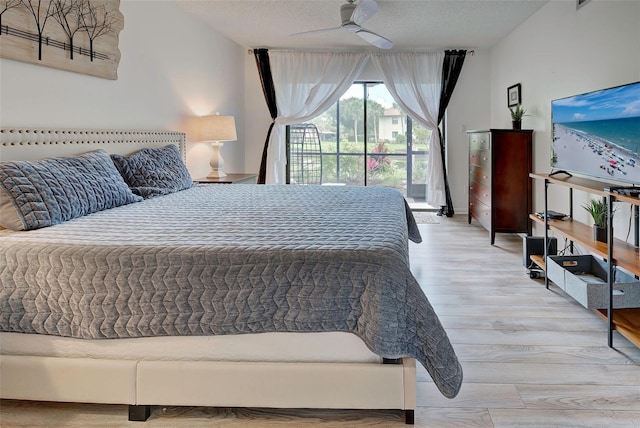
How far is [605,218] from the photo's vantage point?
9.77 feet

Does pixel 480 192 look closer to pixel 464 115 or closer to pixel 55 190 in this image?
pixel 464 115

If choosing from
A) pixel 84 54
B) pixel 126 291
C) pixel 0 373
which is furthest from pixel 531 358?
pixel 84 54

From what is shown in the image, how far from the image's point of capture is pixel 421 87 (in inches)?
260

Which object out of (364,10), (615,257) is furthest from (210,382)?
(364,10)

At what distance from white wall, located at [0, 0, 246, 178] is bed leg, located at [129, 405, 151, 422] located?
1711mm

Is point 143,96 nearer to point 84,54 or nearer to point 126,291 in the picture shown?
point 84,54

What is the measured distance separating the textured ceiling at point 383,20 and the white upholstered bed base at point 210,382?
11.9 feet

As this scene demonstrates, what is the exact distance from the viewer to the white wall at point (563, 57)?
319cm

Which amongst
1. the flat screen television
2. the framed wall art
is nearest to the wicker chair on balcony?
the framed wall art

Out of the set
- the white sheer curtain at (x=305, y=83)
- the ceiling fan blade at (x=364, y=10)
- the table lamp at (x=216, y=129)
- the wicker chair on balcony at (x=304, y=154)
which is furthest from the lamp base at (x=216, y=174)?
the ceiling fan blade at (x=364, y=10)

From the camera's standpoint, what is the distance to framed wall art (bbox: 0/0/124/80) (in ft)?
8.42

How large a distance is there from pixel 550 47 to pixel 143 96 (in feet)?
11.9

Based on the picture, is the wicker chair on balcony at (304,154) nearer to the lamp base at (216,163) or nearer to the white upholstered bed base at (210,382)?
the lamp base at (216,163)

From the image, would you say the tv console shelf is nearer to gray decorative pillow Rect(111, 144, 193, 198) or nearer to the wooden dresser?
the wooden dresser
